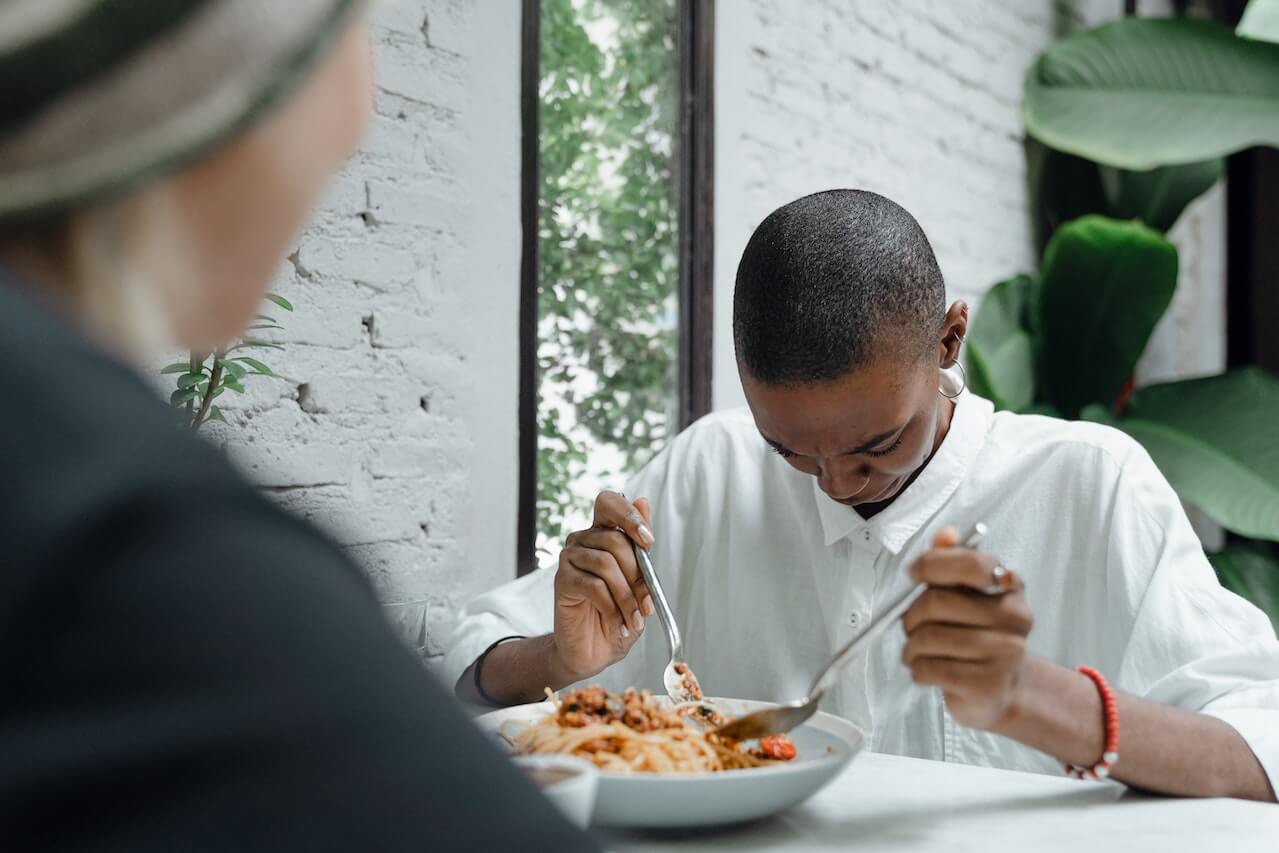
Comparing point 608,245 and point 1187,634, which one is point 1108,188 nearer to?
point 608,245

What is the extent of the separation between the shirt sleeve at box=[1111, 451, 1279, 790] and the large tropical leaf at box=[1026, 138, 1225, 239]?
2.69 metres

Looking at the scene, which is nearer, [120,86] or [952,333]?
[120,86]

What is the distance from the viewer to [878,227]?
136 centimetres

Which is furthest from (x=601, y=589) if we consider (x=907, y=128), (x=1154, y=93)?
(x=1154, y=93)

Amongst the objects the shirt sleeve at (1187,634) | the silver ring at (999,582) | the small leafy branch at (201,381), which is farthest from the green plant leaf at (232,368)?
the shirt sleeve at (1187,634)

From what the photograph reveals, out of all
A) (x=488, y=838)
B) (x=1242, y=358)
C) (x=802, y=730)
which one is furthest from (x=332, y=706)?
(x=1242, y=358)

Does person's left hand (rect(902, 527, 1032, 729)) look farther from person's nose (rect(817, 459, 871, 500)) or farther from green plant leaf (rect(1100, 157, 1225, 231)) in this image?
green plant leaf (rect(1100, 157, 1225, 231))

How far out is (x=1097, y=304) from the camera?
137 inches

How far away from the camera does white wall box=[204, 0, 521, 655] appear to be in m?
1.79

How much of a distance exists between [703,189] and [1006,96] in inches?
65.8

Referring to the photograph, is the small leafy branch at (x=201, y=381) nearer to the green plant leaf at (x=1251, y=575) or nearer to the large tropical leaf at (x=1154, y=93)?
the large tropical leaf at (x=1154, y=93)

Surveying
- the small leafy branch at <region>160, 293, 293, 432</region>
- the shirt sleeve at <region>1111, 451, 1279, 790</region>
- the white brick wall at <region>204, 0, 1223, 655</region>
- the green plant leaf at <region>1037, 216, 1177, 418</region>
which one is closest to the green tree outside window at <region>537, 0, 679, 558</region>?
the white brick wall at <region>204, 0, 1223, 655</region>

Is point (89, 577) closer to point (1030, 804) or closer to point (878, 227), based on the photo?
point (1030, 804)

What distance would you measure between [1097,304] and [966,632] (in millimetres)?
2791
